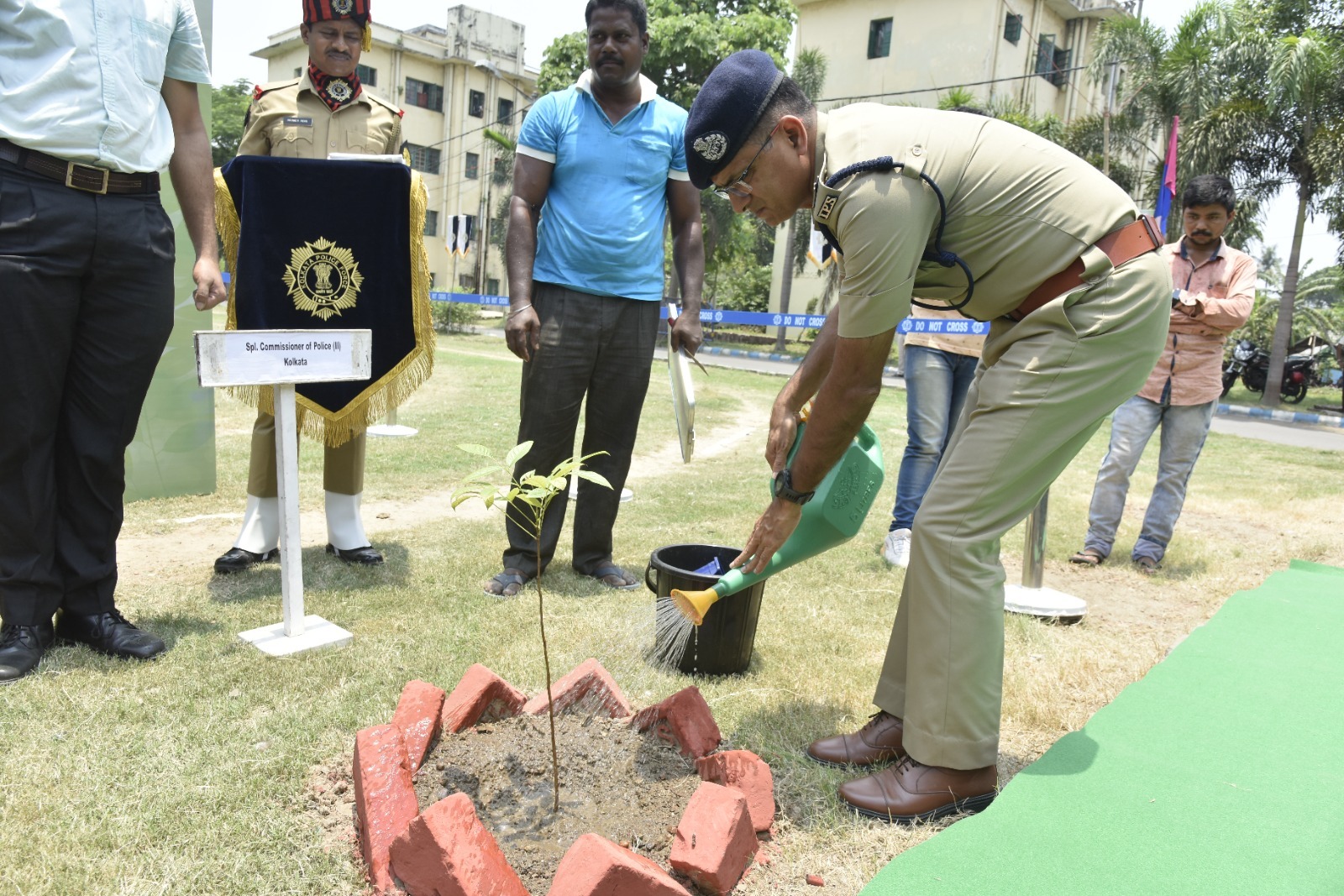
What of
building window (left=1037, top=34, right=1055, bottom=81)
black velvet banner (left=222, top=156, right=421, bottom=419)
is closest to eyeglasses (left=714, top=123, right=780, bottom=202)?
black velvet banner (left=222, top=156, right=421, bottom=419)

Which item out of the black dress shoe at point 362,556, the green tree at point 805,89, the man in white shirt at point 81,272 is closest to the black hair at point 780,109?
the man in white shirt at point 81,272

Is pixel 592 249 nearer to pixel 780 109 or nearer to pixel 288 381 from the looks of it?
pixel 288 381

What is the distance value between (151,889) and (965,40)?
29.3 metres

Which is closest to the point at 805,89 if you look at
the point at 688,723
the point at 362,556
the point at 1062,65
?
the point at 1062,65

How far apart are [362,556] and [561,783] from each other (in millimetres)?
2200

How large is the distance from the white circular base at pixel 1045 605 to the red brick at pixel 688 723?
Result: 2054 millimetres

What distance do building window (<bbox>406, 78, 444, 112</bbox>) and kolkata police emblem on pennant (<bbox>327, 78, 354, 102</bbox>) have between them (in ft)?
122

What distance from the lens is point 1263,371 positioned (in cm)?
2162

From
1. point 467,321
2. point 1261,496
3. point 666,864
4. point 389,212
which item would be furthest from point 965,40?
point 666,864

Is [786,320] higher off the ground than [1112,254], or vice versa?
[1112,254]

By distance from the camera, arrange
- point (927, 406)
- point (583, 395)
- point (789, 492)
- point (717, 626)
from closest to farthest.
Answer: point (789, 492)
point (717, 626)
point (583, 395)
point (927, 406)

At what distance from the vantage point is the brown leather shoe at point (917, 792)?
2.36m

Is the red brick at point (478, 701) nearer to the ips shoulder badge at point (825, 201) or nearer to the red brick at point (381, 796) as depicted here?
the red brick at point (381, 796)

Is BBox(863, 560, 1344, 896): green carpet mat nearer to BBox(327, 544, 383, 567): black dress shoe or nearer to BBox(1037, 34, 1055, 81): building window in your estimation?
BBox(327, 544, 383, 567): black dress shoe
